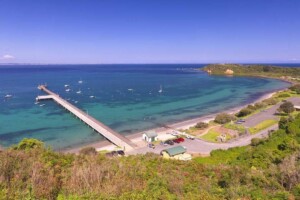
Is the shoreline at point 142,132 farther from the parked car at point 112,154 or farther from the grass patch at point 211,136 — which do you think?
the grass patch at point 211,136

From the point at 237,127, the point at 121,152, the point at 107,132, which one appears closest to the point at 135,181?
the point at 121,152

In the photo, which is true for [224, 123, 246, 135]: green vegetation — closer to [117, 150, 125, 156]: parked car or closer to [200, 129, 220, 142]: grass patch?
[200, 129, 220, 142]: grass patch

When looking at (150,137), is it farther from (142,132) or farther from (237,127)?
(237,127)

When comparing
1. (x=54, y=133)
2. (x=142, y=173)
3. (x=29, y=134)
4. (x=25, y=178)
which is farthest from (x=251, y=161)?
(x=29, y=134)

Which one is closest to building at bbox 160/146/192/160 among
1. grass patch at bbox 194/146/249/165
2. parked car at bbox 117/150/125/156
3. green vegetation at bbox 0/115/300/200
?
grass patch at bbox 194/146/249/165

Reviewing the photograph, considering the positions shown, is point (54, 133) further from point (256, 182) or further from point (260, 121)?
point (260, 121)
